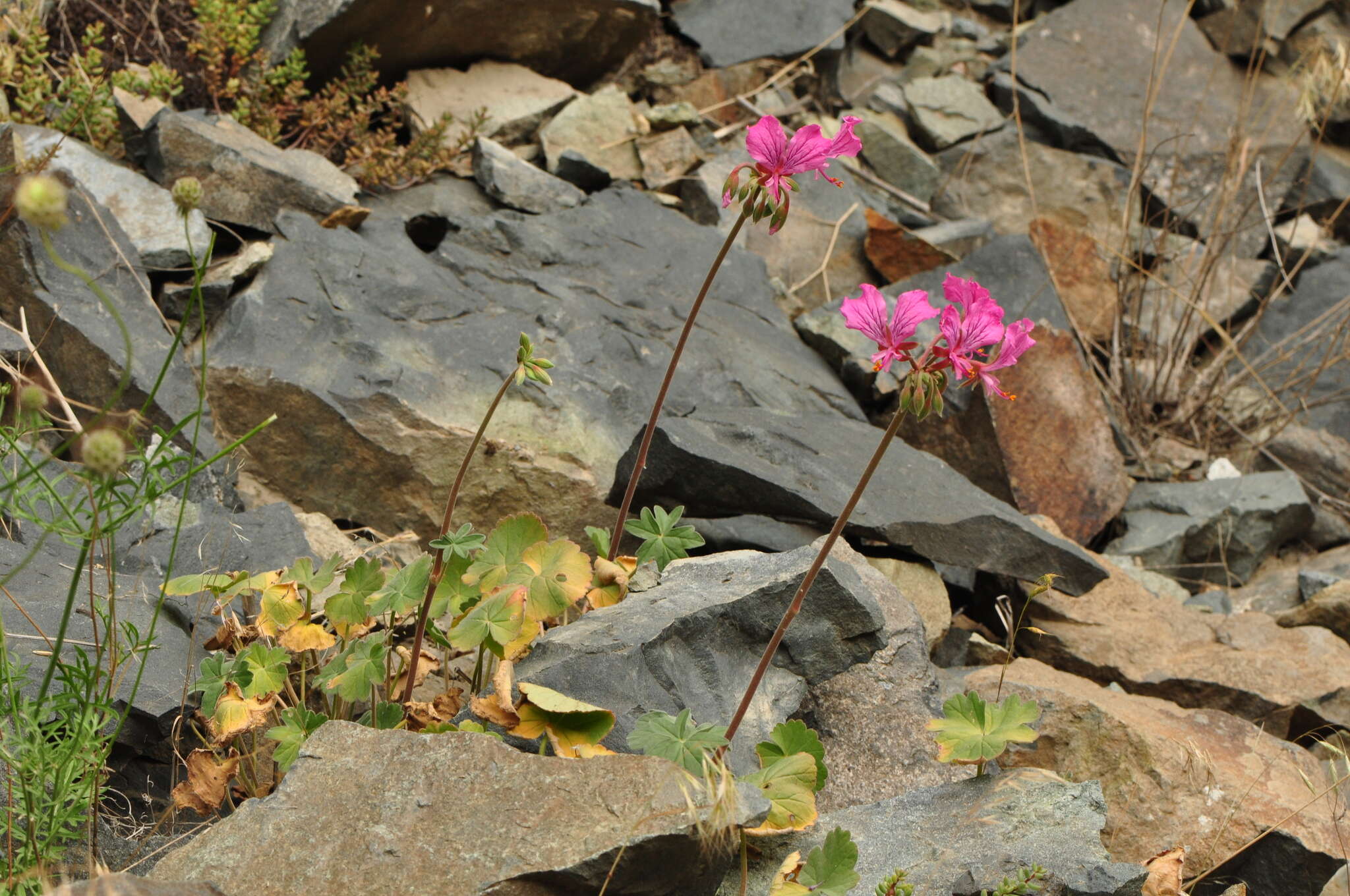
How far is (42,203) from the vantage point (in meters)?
1.43

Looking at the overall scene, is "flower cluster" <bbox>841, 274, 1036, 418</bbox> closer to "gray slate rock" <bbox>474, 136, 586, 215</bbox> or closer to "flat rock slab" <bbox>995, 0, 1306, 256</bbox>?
"gray slate rock" <bbox>474, 136, 586, 215</bbox>

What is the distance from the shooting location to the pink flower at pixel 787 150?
7.85 ft

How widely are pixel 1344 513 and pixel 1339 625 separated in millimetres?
1742

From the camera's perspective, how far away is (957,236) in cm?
653

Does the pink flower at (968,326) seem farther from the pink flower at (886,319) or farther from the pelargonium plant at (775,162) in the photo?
the pelargonium plant at (775,162)

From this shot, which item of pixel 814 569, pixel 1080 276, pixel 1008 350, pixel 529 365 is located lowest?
pixel 1080 276

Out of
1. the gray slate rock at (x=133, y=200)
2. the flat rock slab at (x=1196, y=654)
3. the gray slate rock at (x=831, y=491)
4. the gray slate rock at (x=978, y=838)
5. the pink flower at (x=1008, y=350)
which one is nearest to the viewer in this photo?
the pink flower at (x=1008, y=350)

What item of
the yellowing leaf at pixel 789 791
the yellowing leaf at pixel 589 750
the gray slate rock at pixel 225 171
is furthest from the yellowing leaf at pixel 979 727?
the gray slate rock at pixel 225 171

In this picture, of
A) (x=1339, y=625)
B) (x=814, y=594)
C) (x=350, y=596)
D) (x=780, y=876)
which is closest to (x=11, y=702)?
(x=350, y=596)

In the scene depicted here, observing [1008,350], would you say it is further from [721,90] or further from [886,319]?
[721,90]

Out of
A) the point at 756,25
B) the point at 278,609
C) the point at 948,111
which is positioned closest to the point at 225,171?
the point at 278,609

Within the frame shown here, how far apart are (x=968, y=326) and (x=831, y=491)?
182 cm

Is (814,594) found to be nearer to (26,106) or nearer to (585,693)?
(585,693)

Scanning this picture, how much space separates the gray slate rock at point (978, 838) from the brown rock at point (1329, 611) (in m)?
2.53
